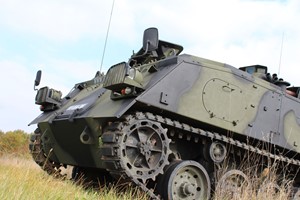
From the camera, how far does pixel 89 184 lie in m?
7.72

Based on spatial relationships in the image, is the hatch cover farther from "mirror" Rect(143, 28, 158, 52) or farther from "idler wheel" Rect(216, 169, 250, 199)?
"mirror" Rect(143, 28, 158, 52)

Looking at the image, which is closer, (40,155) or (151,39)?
(151,39)

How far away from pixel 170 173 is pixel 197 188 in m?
0.67

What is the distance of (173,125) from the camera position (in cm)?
592

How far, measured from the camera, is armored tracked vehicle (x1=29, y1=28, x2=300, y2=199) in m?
5.66

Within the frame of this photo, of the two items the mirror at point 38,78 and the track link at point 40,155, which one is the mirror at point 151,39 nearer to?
the mirror at point 38,78

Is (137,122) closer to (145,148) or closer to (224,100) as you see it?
(145,148)

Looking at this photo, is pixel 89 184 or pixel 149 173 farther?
pixel 89 184

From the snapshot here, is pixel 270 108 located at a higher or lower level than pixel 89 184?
higher

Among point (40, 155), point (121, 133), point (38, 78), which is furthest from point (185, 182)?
point (38, 78)

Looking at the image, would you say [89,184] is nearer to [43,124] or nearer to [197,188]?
[43,124]

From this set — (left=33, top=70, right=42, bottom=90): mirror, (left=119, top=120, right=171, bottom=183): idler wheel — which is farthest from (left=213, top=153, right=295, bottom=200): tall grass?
(left=33, top=70, right=42, bottom=90): mirror

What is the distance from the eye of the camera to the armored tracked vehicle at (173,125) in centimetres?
566

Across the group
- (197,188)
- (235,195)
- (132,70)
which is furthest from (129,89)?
(235,195)
